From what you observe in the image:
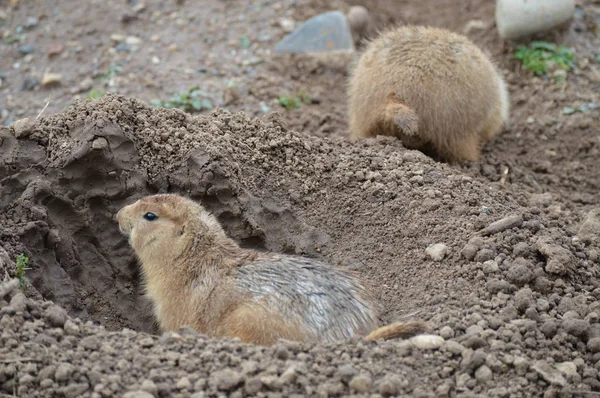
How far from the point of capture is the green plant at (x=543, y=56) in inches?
366

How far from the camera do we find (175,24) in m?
9.74

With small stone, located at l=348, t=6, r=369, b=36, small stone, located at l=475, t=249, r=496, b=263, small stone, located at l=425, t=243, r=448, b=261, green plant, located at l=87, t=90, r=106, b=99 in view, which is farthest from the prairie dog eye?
small stone, located at l=348, t=6, r=369, b=36

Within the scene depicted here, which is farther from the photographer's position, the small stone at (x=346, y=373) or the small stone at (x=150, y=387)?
the small stone at (x=346, y=373)

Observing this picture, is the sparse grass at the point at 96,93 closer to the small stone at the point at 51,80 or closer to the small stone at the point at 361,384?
the small stone at the point at 51,80

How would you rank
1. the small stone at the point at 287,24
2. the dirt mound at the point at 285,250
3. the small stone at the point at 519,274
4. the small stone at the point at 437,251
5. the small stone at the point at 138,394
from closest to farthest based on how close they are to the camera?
1. the small stone at the point at 138,394
2. the dirt mound at the point at 285,250
3. the small stone at the point at 519,274
4. the small stone at the point at 437,251
5. the small stone at the point at 287,24

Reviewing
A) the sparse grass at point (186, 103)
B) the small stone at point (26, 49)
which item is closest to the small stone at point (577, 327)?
the sparse grass at point (186, 103)

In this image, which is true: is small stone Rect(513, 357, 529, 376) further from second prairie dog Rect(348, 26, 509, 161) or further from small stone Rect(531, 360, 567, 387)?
second prairie dog Rect(348, 26, 509, 161)

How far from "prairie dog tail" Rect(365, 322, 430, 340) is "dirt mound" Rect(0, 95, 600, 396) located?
0.11 metres

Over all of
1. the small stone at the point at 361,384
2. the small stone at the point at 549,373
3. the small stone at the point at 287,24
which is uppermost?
the small stone at the point at 361,384

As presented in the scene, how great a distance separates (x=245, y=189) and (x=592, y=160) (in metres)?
3.83

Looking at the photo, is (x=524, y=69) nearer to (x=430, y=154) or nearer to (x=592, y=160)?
(x=592, y=160)

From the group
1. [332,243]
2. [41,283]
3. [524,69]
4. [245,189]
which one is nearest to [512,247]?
[332,243]

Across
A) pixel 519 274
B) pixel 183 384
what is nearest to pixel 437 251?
pixel 519 274

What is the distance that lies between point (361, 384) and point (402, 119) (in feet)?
10.8
